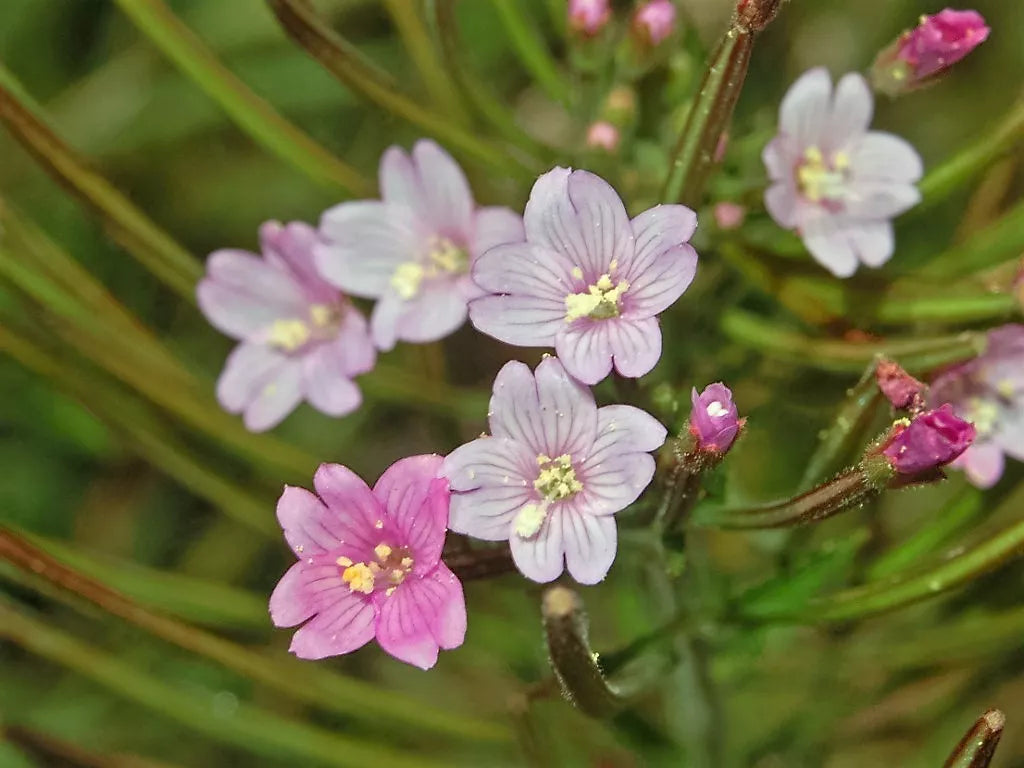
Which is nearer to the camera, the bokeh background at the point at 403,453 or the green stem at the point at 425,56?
the bokeh background at the point at 403,453

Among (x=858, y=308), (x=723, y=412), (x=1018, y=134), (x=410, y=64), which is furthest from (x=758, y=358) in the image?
(x=410, y=64)

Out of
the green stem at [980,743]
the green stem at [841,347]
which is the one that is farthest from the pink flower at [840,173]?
the green stem at [980,743]

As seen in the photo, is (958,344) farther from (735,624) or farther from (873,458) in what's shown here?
(735,624)

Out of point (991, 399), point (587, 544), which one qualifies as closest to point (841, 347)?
point (991, 399)

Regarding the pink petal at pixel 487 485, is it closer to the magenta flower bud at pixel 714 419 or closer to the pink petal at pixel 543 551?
the pink petal at pixel 543 551

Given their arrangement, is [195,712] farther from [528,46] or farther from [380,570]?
[528,46]

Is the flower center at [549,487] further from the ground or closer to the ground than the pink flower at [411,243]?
closer to the ground

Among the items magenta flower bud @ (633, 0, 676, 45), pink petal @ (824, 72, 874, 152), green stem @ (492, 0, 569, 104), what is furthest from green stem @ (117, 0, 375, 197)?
pink petal @ (824, 72, 874, 152)
